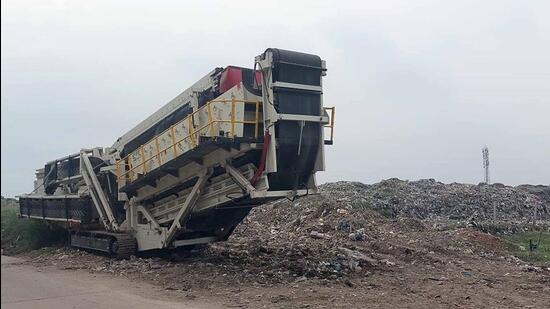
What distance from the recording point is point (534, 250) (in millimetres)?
17000

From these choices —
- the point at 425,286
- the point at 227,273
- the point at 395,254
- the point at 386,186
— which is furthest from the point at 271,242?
the point at 386,186

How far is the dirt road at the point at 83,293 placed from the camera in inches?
342

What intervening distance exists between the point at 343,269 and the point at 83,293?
15.8 ft

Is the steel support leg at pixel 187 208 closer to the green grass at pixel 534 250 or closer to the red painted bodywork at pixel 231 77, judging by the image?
the red painted bodywork at pixel 231 77

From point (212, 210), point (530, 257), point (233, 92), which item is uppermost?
point (233, 92)

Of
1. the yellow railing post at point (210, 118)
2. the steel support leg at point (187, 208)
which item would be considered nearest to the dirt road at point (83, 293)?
the steel support leg at point (187, 208)

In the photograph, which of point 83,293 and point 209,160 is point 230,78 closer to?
point 209,160

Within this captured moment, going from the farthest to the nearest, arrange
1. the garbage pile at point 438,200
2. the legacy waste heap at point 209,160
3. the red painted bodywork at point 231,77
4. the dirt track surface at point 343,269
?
1. the garbage pile at point 438,200
2. the red painted bodywork at point 231,77
3. the legacy waste heap at point 209,160
4. the dirt track surface at point 343,269

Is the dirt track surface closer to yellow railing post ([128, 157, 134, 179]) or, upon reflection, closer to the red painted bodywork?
yellow railing post ([128, 157, 134, 179])

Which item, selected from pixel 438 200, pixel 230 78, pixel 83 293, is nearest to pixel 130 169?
pixel 230 78

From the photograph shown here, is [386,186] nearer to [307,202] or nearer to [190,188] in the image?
[307,202]

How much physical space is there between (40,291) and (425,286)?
6.48 meters

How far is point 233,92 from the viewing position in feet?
34.7

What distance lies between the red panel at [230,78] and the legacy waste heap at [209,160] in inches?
0.8
